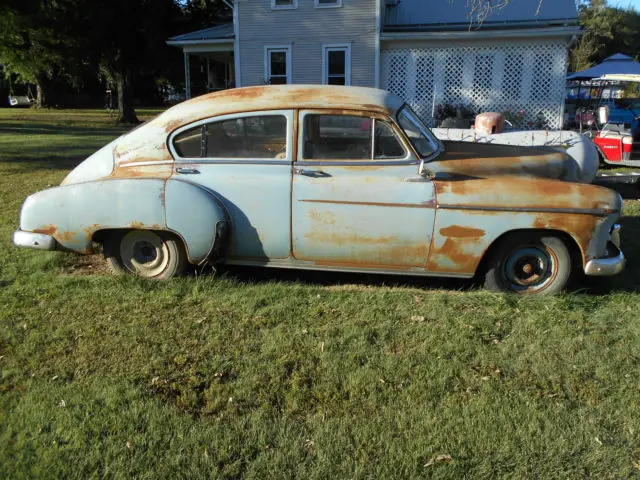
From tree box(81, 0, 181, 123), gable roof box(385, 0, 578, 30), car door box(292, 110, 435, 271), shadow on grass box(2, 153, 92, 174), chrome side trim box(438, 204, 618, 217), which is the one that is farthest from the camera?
tree box(81, 0, 181, 123)

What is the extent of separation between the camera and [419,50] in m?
17.7

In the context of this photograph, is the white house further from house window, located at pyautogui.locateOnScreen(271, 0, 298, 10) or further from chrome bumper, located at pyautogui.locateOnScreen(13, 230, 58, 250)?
chrome bumper, located at pyautogui.locateOnScreen(13, 230, 58, 250)

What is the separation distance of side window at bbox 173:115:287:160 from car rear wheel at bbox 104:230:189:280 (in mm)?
750

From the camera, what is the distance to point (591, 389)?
10.7ft

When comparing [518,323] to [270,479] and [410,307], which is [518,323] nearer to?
[410,307]

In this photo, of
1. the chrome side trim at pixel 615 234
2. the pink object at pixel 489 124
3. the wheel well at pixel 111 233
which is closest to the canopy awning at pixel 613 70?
the pink object at pixel 489 124

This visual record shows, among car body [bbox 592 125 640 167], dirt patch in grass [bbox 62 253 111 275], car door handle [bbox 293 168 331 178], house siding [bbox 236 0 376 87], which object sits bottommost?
dirt patch in grass [bbox 62 253 111 275]

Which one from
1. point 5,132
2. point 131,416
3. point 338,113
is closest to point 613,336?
point 338,113

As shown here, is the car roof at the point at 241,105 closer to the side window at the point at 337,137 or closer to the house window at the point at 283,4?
the side window at the point at 337,137

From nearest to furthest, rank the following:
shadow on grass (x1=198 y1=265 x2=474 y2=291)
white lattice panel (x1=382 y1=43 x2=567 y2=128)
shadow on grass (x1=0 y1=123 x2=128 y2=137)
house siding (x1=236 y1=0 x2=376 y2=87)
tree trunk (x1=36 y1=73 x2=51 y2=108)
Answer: shadow on grass (x1=198 y1=265 x2=474 y2=291)
white lattice panel (x1=382 y1=43 x2=567 y2=128)
house siding (x1=236 y1=0 x2=376 y2=87)
shadow on grass (x1=0 y1=123 x2=128 y2=137)
tree trunk (x1=36 y1=73 x2=51 y2=108)

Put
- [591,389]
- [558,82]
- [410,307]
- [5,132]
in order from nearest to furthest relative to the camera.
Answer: [591,389] → [410,307] → [558,82] → [5,132]

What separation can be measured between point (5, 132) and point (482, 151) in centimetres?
1893

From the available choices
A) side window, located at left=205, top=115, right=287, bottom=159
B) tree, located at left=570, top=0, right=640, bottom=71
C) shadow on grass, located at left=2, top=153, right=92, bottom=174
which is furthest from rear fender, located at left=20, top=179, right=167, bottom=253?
tree, located at left=570, top=0, right=640, bottom=71

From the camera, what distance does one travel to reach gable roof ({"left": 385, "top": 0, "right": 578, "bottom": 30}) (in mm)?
17297
